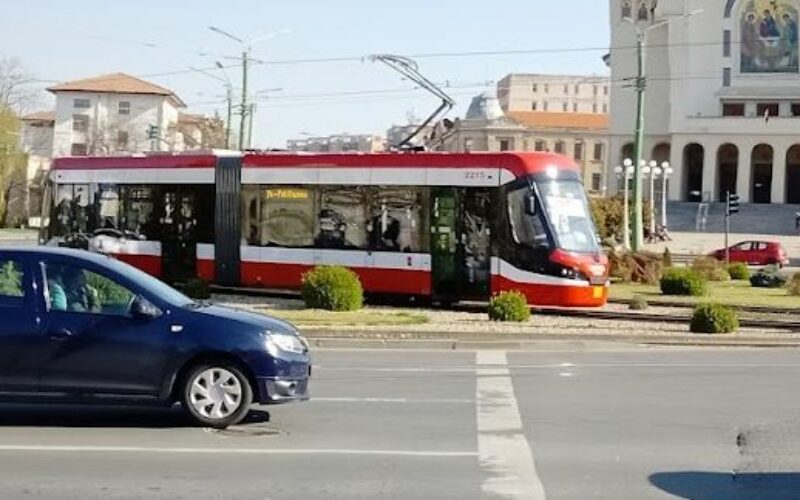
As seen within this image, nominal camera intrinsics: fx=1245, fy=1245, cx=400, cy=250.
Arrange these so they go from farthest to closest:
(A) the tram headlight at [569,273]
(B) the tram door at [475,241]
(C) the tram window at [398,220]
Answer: (C) the tram window at [398,220]
(B) the tram door at [475,241]
(A) the tram headlight at [569,273]

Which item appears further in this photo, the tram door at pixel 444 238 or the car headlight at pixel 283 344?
the tram door at pixel 444 238

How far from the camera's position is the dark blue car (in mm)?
10367

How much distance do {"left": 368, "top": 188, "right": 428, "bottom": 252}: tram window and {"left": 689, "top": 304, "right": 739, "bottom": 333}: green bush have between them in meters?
6.14

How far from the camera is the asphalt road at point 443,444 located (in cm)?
852

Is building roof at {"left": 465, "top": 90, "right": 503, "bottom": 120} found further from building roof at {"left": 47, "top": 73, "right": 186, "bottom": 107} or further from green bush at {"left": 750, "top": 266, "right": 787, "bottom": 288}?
green bush at {"left": 750, "top": 266, "right": 787, "bottom": 288}

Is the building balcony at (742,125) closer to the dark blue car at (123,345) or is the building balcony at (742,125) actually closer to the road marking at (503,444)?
the road marking at (503,444)

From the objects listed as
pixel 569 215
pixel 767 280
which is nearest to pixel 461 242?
pixel 569 215

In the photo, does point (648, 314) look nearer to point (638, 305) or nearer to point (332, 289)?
point (638, 305)

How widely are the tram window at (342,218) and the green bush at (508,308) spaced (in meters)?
4.66

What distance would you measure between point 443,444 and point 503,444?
19.6 inches

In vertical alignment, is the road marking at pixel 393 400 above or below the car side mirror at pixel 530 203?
below

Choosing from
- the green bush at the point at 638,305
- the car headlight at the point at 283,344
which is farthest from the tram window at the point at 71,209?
the car headlight at the point at 283,344

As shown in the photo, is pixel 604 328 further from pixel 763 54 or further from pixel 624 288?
pixel 763 54

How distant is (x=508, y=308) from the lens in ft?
75.5
